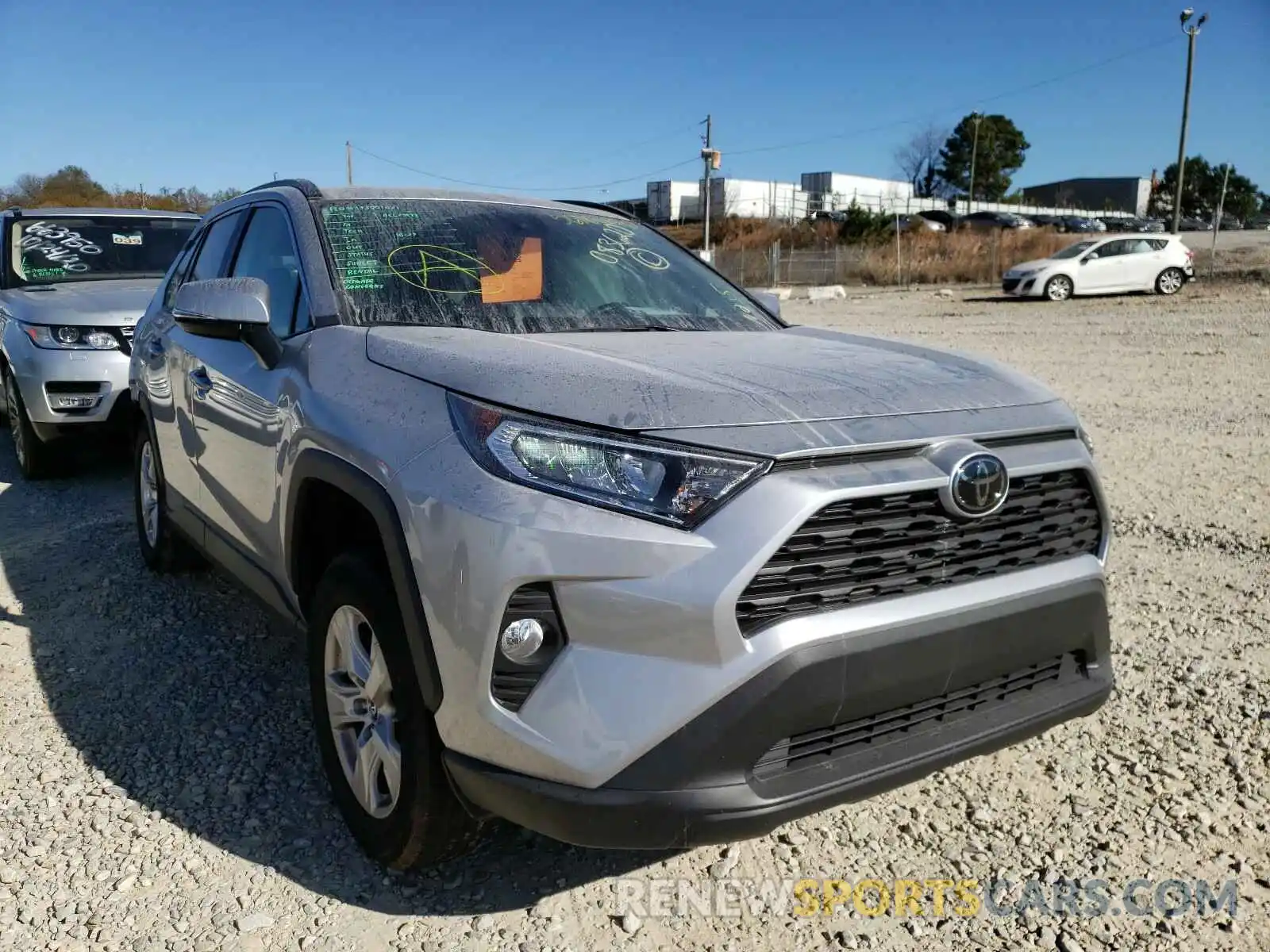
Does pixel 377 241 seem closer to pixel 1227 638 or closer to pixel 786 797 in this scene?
pixel 786 797

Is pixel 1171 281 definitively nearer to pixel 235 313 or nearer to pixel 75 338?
pixel 75 338

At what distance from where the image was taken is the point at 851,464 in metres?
2.01

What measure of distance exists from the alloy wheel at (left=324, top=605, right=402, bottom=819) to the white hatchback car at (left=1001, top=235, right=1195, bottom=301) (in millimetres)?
23973

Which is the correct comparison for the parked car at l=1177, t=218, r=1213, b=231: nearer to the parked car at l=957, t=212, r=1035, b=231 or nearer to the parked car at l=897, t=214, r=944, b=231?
the parked car at l=957, t=212, r=1035, b=231

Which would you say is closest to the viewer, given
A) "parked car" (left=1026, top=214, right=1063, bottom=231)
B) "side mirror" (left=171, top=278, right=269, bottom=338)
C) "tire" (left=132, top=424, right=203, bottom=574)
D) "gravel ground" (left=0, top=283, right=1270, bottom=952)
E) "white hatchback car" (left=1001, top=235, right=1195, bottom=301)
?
"gravel ground" (left=0, top=283, right=1270, bottom=952)

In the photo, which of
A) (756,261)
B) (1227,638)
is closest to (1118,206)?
(756,261)

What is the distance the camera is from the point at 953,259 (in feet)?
121

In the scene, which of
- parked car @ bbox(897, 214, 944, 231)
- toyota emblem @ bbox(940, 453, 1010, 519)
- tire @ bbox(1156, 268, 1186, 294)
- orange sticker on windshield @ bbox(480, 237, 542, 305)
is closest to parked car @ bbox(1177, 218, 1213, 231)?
parked car @ bbox(897, 214, 944, 231)

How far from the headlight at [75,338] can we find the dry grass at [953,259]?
32.0 metres

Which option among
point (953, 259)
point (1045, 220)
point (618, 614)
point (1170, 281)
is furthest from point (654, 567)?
point (1045, 220)

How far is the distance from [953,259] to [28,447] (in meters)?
34.8

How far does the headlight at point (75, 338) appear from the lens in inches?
251

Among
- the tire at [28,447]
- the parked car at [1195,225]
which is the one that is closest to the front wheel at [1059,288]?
the tire at [28,447]

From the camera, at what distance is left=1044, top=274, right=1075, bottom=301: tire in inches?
926
